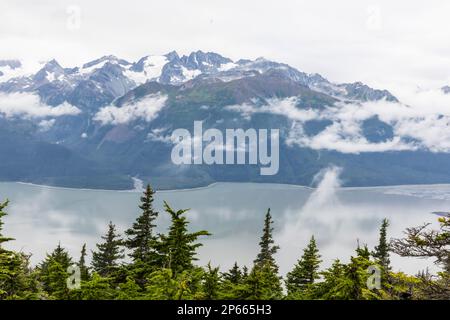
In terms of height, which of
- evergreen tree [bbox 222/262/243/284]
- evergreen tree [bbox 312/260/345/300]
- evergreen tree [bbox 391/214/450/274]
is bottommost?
evergreen tree [bbox 222/262/243/284]

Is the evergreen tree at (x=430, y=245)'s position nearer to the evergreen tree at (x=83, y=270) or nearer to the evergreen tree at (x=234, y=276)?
the evergreen tree at (x=234, y=276)

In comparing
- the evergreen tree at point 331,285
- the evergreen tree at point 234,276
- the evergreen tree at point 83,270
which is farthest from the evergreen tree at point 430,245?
the evergreen tree at point 83,270

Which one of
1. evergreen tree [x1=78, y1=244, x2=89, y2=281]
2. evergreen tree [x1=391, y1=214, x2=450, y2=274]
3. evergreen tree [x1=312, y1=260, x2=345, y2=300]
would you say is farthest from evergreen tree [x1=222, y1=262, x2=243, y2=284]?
evergreen tree [x1=391, y1=214, x2=450, y2=274]

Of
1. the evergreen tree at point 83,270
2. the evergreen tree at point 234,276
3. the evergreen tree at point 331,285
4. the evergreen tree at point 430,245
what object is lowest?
the evergreen tree at point 234,276

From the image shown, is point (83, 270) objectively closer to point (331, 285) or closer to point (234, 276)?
point (234, 276)

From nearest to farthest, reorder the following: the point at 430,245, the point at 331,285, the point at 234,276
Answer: the point at 430,245
the point at 331,285
the point at 234,276

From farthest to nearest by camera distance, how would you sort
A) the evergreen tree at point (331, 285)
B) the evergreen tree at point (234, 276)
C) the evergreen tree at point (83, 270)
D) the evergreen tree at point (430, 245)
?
the evergreen tree at point (234, 276) < the evergreen tree at point (83, 270) < the evergreen tree at point (331, 285) < the evergreen tree at point (430, 245)

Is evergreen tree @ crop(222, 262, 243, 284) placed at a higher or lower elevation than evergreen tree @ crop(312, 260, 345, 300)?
lower

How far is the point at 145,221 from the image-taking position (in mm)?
27188

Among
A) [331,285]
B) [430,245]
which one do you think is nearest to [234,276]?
[331,285]

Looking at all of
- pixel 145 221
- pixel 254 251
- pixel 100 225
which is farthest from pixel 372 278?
pixel 100 225

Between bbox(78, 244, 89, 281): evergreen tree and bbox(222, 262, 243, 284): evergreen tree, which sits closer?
bbox(78, 244, 89, 281): evergreen tree

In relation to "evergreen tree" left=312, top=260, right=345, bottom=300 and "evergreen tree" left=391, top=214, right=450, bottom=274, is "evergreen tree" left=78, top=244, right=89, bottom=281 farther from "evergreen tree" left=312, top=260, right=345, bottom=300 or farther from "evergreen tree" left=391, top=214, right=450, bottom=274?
"evergreen tree" left=391, top=214, right=450, bottom=274
